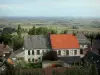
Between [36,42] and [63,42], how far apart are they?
4.10 m

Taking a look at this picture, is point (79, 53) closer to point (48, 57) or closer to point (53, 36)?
point (53, 36)

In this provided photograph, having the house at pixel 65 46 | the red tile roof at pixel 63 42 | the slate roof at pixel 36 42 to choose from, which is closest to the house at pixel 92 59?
the house at pixel 65 46

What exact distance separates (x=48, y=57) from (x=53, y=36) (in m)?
8.07

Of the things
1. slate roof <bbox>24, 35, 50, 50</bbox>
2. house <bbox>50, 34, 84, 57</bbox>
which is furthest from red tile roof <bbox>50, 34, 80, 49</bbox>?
slate roof <bbox>24, 35, 50, 50</bbox>

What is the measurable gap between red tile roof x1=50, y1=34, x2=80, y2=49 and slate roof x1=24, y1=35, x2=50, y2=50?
39.6 inches

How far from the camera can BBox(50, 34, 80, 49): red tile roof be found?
124 ft

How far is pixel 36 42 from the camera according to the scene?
38.1 metres

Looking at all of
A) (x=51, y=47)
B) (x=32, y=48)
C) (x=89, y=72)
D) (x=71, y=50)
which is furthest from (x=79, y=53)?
(x=89, y=72)

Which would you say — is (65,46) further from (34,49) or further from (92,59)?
(92,59)

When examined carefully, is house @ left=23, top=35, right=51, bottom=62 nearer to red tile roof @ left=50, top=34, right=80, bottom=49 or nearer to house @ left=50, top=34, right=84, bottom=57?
red tile roof @ left=50, top=34, right=80, bottom=49

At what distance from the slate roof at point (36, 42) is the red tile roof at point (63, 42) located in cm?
101

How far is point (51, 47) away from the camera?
123ft

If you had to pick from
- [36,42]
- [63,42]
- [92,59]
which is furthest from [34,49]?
[92,59]

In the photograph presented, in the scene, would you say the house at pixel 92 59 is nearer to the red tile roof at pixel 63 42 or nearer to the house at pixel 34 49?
the red tile roof at pixel 63 42
